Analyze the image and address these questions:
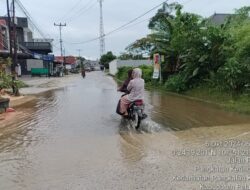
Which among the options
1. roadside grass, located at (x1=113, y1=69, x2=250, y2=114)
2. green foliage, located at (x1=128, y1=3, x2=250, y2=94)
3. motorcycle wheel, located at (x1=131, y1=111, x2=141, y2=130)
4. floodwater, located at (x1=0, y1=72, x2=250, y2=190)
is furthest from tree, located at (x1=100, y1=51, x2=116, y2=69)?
motorcycle wheel, located at (x1=131, y1=111, x2=141, y2=130)

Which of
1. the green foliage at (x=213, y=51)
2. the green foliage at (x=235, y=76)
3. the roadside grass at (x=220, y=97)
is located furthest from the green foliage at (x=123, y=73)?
the green foliage at (x=235, y=76)

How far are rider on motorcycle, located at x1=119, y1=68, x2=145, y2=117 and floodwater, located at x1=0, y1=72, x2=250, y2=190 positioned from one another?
1.93 ft

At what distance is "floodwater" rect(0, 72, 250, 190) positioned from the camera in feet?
20.6

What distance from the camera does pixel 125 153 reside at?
8.20 meters

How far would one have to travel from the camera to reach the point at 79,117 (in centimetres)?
1419

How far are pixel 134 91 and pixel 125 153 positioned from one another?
362 cm

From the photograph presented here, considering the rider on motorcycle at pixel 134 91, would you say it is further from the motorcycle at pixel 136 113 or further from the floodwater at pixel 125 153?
the floodwater at pixel 125 153

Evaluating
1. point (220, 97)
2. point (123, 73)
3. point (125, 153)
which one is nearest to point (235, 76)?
point (220, 97)

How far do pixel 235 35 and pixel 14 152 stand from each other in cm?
1155

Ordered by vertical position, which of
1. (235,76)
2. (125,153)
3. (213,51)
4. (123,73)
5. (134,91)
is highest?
(213,51)

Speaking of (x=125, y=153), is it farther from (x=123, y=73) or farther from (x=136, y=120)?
(x=123, y=73)

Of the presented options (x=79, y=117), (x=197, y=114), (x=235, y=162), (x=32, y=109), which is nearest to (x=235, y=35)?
(x=197, y=114)

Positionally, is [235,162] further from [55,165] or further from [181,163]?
[55,165]

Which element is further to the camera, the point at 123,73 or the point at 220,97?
the point at 123,73
